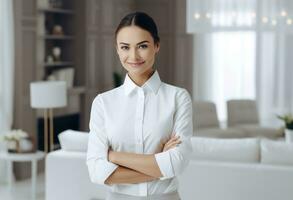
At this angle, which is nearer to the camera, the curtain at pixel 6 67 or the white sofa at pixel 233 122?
the curtain at pixel 6 67

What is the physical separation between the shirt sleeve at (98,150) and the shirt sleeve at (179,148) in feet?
0.55

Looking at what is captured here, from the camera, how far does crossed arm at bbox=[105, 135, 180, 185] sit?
1932 millimetres

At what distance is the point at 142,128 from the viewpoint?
1962 millimetres

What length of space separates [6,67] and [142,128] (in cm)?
518

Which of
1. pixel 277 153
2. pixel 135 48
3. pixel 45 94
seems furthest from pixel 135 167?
pixel 45 94

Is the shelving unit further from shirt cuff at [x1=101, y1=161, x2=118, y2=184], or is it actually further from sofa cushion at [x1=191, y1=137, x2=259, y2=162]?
shirt cuff at [x1=101, y1=161, x2=118, y2=184]

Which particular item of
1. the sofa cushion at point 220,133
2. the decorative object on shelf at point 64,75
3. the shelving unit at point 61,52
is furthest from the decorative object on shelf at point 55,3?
the sofa cushion at point 220,133

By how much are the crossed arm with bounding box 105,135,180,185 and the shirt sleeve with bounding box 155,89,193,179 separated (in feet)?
0.06

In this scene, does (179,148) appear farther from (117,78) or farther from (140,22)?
(117,78)

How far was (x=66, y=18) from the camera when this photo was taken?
27.3ft

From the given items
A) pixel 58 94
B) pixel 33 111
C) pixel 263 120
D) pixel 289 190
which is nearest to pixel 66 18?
pixel 33 111

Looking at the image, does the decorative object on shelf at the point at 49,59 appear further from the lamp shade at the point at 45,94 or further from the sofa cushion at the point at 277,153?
the sofa cushion at the point at 277,153

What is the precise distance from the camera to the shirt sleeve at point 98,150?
77.5 inches

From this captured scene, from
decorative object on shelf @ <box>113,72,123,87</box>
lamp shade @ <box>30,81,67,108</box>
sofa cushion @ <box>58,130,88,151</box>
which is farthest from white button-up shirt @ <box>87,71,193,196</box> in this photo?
decorative object on shelf @ <box>113,72,123,87</box>
